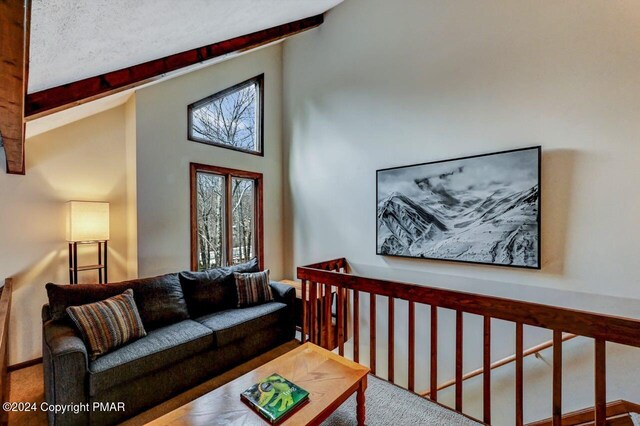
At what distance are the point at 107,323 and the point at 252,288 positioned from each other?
1353mm

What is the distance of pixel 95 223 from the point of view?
2980 millimetres

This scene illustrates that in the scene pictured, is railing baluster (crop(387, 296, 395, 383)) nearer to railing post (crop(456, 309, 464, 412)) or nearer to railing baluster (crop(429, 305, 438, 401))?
railing baluster (crop(429, 305, 438, 401))

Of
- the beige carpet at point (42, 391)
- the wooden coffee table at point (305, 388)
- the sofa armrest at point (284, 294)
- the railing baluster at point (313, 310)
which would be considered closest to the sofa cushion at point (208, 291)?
the sofa armrest at point (284, 294)

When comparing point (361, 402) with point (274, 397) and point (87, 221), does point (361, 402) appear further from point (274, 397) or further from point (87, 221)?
point (87, 221)

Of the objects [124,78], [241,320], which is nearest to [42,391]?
[241,320]

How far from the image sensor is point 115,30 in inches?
57.6

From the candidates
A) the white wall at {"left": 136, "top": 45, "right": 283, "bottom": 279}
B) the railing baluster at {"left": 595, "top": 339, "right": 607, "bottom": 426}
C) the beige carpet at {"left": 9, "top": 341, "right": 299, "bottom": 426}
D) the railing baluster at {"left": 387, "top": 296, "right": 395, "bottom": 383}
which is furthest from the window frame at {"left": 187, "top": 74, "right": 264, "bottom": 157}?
the railing baluster at {"left": 595, "top": 339, "right": 607, "bottom": 426}

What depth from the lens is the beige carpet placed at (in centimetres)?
206

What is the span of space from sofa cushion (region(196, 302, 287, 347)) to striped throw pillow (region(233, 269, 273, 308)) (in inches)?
2.9

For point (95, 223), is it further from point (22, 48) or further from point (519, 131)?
point (519, 131)

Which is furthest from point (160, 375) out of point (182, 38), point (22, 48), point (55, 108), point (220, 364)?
point (182, 38)

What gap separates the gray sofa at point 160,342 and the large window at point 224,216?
85cm

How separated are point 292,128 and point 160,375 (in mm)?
3870

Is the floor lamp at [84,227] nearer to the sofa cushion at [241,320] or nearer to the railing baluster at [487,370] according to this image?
the sofa cushion at [241,320]
